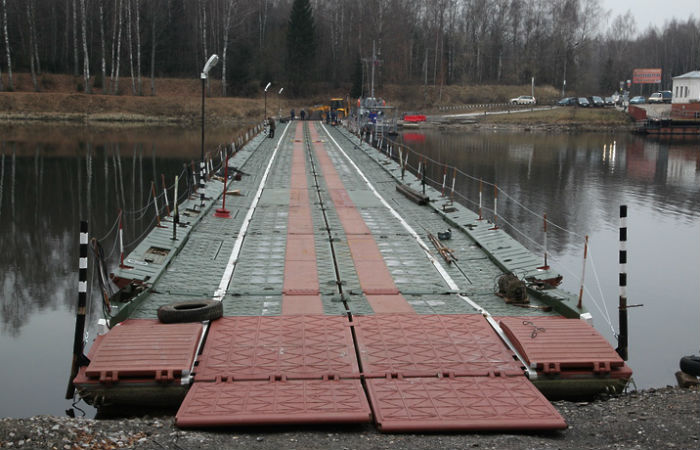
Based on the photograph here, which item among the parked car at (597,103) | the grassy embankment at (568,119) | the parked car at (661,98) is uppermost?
the parked car at (661,98)

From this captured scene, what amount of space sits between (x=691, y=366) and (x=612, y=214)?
20145 mm

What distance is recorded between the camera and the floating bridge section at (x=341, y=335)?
9.07 m

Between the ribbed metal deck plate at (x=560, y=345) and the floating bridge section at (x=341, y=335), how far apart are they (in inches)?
1.3

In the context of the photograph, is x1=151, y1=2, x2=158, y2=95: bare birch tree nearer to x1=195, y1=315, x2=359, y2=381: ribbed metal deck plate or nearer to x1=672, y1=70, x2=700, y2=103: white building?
x1=672, y1=70, x2=700, y2=103: white building

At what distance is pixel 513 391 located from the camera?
9602 mm

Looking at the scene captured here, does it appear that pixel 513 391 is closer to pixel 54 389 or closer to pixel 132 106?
pixel 54 389

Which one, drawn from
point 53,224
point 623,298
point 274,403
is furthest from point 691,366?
point 53,224

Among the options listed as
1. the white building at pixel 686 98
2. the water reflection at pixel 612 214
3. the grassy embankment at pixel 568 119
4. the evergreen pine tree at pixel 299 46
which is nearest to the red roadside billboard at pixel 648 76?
the white building at pixel 686 98

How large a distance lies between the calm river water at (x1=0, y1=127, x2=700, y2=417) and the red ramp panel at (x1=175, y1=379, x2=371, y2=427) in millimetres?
3186

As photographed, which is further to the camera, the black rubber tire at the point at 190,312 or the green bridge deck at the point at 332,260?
the green bridge deck at the point at 332,260

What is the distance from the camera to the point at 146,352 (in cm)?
1023

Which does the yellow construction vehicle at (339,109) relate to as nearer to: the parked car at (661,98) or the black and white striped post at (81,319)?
the parked car at (661,98)

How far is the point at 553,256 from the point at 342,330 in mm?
12098

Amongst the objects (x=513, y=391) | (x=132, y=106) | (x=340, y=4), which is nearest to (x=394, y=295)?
(x=513, y=391)
